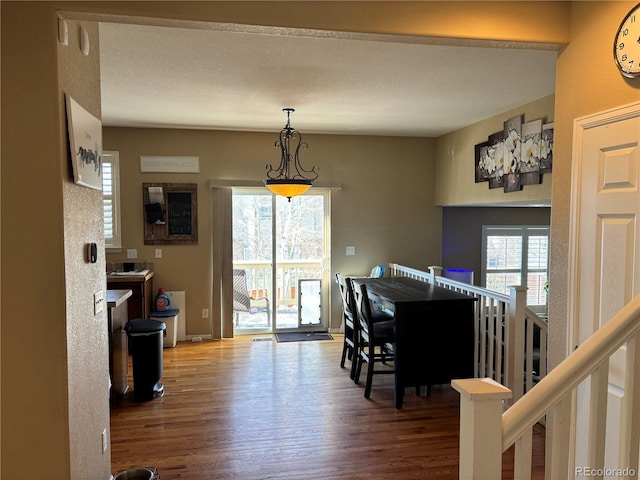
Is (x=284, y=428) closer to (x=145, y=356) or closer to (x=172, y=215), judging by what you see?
(x=145, y=356)

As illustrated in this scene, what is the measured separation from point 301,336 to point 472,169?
2967mm

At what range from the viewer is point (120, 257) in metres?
5.77

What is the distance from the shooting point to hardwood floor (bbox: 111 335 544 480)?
115 inches

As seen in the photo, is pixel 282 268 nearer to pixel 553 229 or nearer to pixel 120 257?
pixel 120 257

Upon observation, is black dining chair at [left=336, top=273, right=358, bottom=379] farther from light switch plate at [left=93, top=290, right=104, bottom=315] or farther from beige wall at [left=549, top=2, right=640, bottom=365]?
light switch plate at [left=93, top=290, right=104, bottom=315]

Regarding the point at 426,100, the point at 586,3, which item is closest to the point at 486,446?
the point at 586,3

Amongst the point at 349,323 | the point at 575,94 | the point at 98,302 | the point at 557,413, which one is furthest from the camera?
the point at 349,323

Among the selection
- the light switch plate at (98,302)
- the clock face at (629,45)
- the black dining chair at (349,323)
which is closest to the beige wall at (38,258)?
the light switch plate at (98,302)

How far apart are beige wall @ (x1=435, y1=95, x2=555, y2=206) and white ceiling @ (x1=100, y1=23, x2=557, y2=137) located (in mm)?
119

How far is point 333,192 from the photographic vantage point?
6.26 meters

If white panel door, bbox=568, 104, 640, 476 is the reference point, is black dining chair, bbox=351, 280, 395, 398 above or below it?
below

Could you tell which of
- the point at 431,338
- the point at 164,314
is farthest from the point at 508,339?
the point at 164,314

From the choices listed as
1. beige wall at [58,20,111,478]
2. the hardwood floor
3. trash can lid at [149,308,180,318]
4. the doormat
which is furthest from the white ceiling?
the doormat

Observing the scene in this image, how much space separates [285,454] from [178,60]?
9.01 ft
